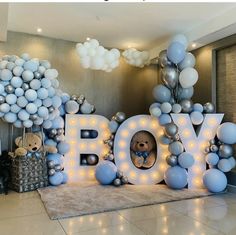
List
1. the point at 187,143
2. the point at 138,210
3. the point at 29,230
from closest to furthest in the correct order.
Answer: the point at 29,230 → the point at 138,210 → the point at 187,143

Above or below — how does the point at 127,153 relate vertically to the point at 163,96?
below

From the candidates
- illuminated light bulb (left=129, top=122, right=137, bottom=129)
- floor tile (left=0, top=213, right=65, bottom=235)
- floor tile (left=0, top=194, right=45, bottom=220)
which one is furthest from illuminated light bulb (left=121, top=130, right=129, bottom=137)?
floor tile (left=0, top=213, right=65, bottom=235)

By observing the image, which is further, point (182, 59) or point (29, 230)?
point (182, 59)

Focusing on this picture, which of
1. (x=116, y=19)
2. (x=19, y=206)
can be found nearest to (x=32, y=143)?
(x=19, y=206)

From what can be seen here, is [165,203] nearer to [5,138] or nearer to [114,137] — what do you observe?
[114,137]

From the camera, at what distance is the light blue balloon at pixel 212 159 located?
407 centimetres

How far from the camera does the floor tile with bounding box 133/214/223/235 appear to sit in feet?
8.50

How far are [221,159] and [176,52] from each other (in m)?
1.82

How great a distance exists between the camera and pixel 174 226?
273cm

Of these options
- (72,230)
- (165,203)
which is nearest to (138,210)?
(165,203)

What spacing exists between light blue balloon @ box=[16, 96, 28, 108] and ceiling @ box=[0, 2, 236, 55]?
1.22 meters

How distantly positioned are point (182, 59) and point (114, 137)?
5.77 ft

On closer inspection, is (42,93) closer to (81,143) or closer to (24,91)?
(24,91)

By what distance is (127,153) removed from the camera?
4625 mm
